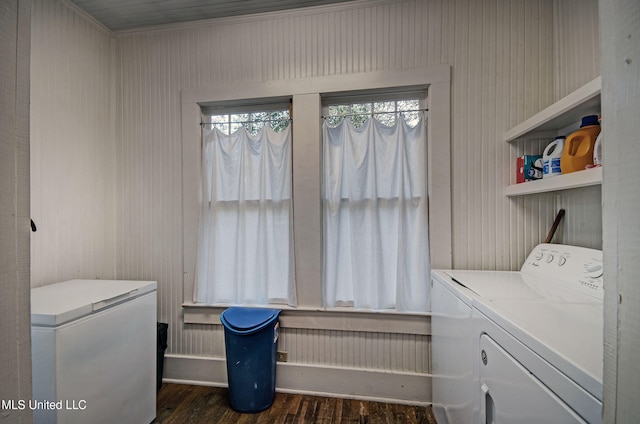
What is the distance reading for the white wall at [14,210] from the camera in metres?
0.42

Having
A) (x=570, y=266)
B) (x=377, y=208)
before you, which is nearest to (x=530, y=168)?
(x=570, y=266)

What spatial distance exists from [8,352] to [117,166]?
2.13 metres

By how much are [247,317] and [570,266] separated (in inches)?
72.3

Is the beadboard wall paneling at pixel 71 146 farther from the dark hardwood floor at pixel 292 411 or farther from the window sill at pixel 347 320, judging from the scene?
the dark hardwood floor at pixel 292 411

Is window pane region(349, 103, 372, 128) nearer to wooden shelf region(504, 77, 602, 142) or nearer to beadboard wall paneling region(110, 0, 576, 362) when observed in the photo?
beadboard wall paneling region(110, 0, 576, 362)

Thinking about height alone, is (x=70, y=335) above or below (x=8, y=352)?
below

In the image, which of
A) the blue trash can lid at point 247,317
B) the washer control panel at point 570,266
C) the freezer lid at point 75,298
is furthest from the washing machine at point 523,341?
the freezer lid at point 75,298

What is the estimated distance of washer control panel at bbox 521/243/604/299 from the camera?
3.50ft

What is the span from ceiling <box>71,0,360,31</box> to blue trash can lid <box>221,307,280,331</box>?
221 centimetres

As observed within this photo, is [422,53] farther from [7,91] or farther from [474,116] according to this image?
[7,91]

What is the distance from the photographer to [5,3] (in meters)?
0.43

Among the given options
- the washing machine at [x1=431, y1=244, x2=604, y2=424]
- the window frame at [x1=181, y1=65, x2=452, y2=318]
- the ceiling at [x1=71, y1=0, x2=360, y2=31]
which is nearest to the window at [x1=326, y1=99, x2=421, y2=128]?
the window frame at [x1=181, y1=65, x2=452, y2=318]

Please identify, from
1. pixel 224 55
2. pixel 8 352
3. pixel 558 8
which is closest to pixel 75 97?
pixel 224 55

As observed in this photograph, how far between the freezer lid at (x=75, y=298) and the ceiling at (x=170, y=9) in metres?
1.98
